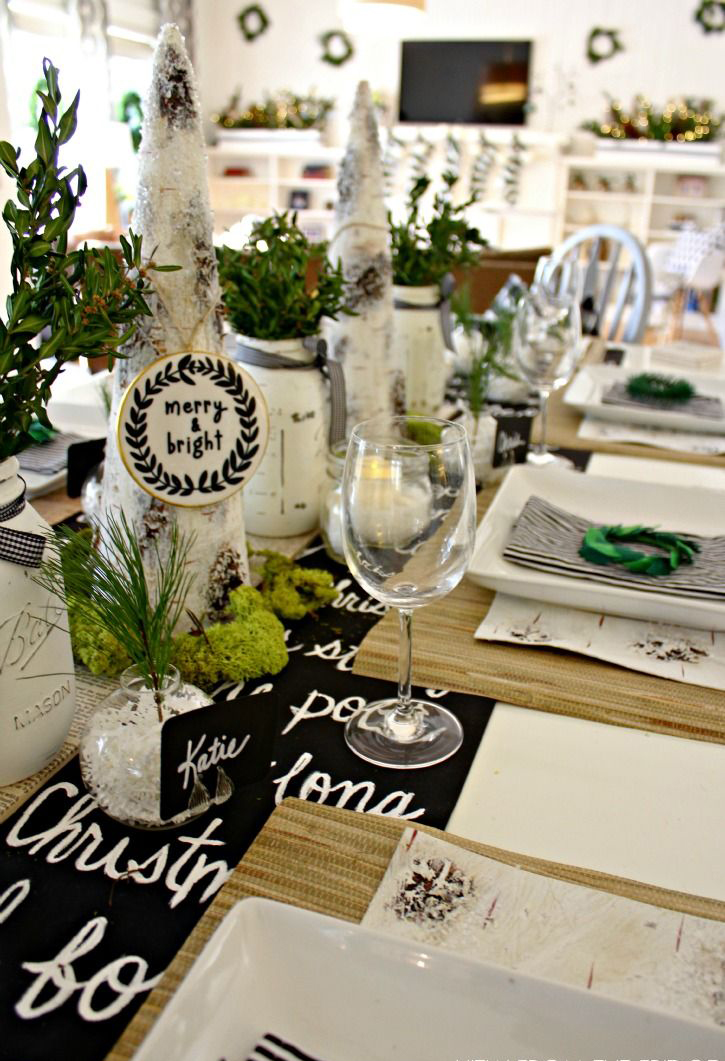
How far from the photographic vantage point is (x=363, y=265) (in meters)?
1.16

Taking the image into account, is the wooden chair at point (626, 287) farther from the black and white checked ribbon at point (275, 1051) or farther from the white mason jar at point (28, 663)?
the black and white checked ribbon at point (275, 1051)

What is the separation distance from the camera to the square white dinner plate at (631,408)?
1458mm

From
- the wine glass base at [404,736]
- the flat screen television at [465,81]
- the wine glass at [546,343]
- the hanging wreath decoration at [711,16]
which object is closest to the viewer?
the wine glass base at [404,736]

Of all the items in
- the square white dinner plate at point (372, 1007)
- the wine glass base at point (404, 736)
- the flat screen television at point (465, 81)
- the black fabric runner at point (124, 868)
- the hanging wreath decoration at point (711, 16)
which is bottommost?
the black fabric runner at point (124, 868)

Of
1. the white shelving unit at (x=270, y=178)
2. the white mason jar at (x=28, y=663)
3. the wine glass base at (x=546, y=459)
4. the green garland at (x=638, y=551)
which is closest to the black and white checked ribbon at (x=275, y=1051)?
the white mason jar at (x=28, y=663)

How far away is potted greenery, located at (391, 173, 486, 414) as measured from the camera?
4.50 ft

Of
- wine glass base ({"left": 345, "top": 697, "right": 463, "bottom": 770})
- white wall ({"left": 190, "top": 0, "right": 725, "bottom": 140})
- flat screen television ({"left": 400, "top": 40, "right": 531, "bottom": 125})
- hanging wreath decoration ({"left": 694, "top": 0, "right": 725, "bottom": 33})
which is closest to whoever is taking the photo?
wine glass base ({"left": 345, "top": 697, "right": 463, "bottom": 770})

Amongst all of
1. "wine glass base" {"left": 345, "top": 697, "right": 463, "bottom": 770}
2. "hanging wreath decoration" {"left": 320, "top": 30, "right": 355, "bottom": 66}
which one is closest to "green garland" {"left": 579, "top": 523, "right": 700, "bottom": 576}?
"wine glass base" {"left": 345, "top": 697, "right": 463, "bottom": 770}

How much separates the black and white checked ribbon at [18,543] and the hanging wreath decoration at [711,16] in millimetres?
7822

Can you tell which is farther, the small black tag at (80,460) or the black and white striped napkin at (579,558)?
the small black tag at (80,460)

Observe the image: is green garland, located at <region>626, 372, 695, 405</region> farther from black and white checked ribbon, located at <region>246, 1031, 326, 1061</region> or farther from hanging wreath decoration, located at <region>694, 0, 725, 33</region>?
hanging wreath decoration, located at <region>694, 0, 725, 33</region>

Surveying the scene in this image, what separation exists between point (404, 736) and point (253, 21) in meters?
8.56

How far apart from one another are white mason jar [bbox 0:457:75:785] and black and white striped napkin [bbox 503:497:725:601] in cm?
44

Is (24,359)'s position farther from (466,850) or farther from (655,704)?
(655,704)
